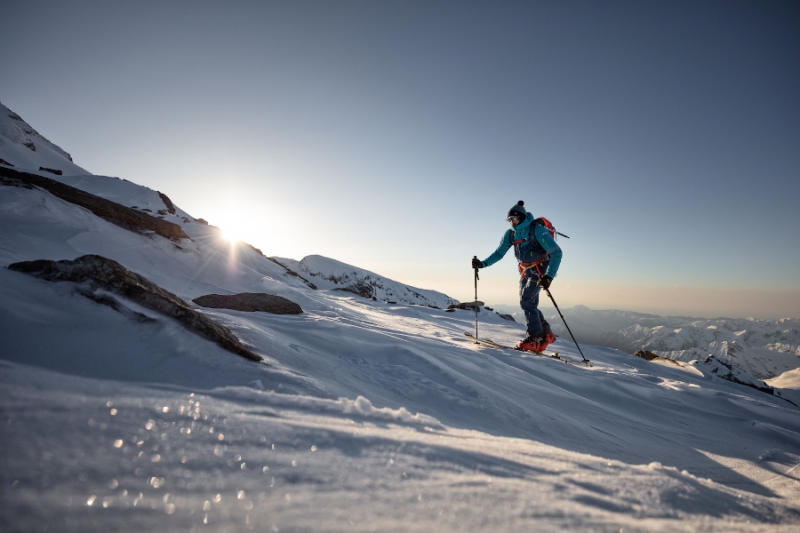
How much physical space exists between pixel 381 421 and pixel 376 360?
1.59 metres

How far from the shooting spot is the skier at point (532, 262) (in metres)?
5.88

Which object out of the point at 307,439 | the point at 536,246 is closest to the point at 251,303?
the point at 307,439

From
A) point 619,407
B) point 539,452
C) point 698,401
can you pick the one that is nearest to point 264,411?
point 539,452

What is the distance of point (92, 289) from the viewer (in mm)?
2277

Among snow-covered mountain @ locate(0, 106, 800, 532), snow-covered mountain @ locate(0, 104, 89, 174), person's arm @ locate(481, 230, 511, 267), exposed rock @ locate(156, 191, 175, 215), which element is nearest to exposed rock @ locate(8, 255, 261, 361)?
snow-covered mountain @ locate(0, 106, 800, 532)

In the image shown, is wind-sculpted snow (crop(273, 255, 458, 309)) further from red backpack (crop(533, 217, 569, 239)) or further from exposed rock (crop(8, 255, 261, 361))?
exposed rock (crop(8, 255, 261, 361))

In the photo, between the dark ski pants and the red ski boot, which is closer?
the dark ski pants

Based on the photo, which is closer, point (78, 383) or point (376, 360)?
point (78, 383)

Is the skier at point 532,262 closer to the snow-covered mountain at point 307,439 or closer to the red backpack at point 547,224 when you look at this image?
the red backpack at point 547,224

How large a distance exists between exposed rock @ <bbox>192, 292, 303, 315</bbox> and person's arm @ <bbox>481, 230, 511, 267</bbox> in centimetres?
437

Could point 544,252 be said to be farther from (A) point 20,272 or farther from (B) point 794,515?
(A) point 20,272

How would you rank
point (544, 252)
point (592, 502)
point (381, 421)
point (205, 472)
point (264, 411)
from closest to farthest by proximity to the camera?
point (205, 472) → point (592, 502) → point (264, 411) → point (381, 421) → point (544, 252)

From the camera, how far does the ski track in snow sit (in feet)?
2.73

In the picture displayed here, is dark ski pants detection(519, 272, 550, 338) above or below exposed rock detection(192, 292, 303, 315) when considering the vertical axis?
above
